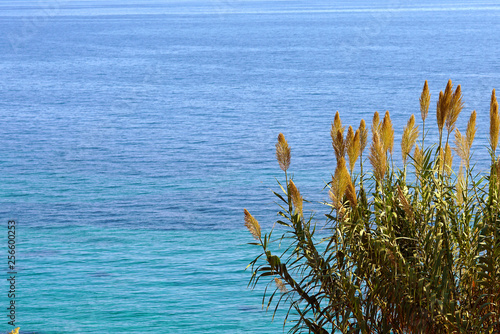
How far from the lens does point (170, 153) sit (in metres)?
24.4

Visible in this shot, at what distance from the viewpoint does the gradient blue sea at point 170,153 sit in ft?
39.0

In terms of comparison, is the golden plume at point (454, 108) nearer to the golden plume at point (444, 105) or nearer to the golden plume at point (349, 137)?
the golden plume at point (444, 105)

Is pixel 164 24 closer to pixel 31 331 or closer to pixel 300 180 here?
pixel 300 180

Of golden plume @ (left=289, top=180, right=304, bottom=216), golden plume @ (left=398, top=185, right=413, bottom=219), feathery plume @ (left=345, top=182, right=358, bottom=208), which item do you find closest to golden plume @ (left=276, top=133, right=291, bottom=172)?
golden plume @ (left=289, top=180, right=304, bottom=216)

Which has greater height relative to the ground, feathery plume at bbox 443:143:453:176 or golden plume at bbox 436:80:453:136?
golden plume at bbox 436:80:453:136

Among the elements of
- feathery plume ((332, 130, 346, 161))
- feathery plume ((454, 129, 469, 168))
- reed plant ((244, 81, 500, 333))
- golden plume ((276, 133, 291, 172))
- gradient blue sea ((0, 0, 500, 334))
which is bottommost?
reed plant ((244, 81, 500, 333))

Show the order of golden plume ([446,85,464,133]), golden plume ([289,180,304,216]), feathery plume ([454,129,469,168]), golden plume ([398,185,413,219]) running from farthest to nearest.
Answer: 1. feathery plume ([454,129,469,168])
2. golden plume ([446,85,464,133])
3. golden plume ([289,180,304,216])
4. golden plume ([398,185,413,219])

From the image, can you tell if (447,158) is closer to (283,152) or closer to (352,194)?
(352,194)

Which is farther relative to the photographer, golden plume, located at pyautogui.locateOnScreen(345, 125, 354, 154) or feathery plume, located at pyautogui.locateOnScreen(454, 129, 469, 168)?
feathery plume, located at pyautogui.locateOnScreen(454, 129, 469, 168)

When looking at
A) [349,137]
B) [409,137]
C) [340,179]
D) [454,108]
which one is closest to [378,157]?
[349,137]

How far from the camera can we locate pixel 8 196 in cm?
1862

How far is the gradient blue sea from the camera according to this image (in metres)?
11.9

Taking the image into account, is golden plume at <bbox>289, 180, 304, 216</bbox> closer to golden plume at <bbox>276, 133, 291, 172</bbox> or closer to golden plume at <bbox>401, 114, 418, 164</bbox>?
golden plume at <bbox>276, 133, 291, 172</bbox>

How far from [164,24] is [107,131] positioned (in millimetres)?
67168
